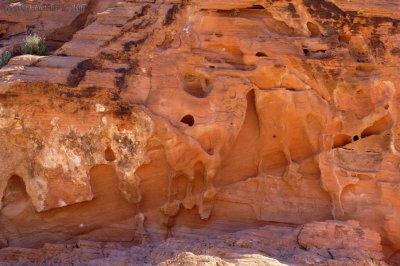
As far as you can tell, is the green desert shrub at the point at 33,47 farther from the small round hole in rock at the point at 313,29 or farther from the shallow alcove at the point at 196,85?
the small round hole in rock at the point at 313,29

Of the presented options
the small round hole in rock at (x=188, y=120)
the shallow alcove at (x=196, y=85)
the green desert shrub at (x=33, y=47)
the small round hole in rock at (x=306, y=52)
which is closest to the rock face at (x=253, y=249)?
the small round hole in rock at (x=188, y=120)

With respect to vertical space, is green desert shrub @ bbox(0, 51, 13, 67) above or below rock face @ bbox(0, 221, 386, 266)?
above

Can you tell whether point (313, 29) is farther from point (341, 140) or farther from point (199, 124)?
point (199, 124)

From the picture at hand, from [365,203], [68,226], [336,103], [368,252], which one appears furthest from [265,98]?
[68,226]

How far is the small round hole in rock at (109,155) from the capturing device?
8.22 m

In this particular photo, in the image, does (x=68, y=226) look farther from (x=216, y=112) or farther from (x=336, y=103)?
(x=336, y=103)

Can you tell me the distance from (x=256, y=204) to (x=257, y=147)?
3.18 feet

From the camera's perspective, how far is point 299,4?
8242mm

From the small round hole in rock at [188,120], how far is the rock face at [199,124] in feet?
0.20

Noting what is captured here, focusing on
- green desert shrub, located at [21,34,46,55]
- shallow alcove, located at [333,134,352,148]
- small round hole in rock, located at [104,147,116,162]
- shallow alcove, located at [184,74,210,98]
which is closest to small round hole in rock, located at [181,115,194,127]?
shallow alcove, located at [184,74,210,98]

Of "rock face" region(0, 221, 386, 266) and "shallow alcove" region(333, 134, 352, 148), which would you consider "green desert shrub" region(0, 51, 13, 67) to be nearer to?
"rock face" region(0, 221, 386, 266)

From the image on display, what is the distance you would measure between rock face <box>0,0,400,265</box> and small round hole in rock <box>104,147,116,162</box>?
0.06 ft

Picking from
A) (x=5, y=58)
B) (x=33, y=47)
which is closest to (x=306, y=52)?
(x=33, y=47)

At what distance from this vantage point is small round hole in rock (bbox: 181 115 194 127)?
8.30 m
